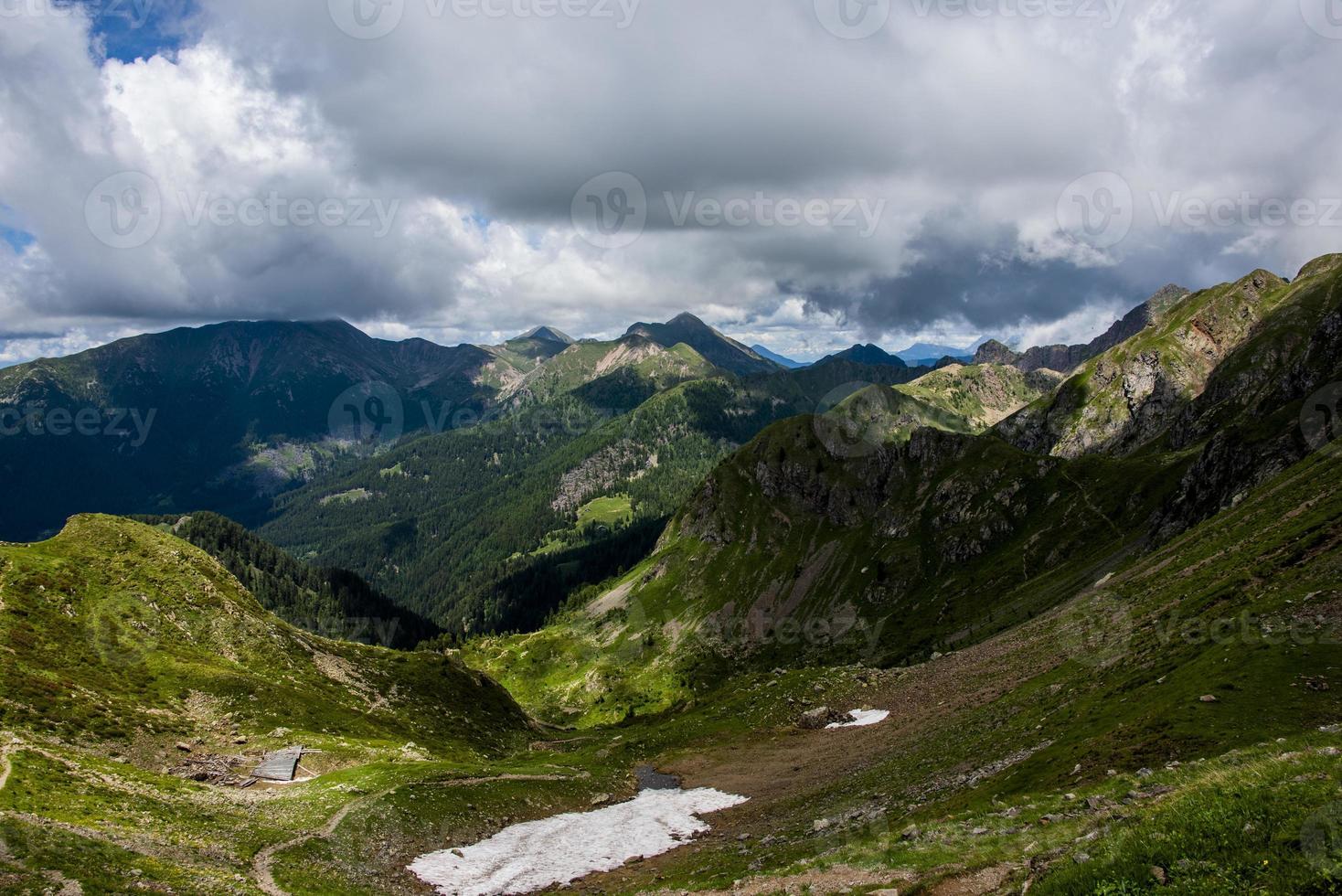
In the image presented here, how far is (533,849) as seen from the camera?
4875 cm

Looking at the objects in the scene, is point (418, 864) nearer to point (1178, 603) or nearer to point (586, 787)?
point (586, 787)

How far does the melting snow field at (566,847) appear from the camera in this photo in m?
42.9

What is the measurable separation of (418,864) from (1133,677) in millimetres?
51743

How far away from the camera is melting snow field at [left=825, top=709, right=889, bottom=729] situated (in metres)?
75.8

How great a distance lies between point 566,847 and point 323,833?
55.6 ft

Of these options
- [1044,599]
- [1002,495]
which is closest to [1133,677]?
[1044,599]

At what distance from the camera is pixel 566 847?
163 ft

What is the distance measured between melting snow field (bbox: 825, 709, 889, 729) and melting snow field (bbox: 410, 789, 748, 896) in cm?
2114

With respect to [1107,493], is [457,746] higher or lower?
lower
